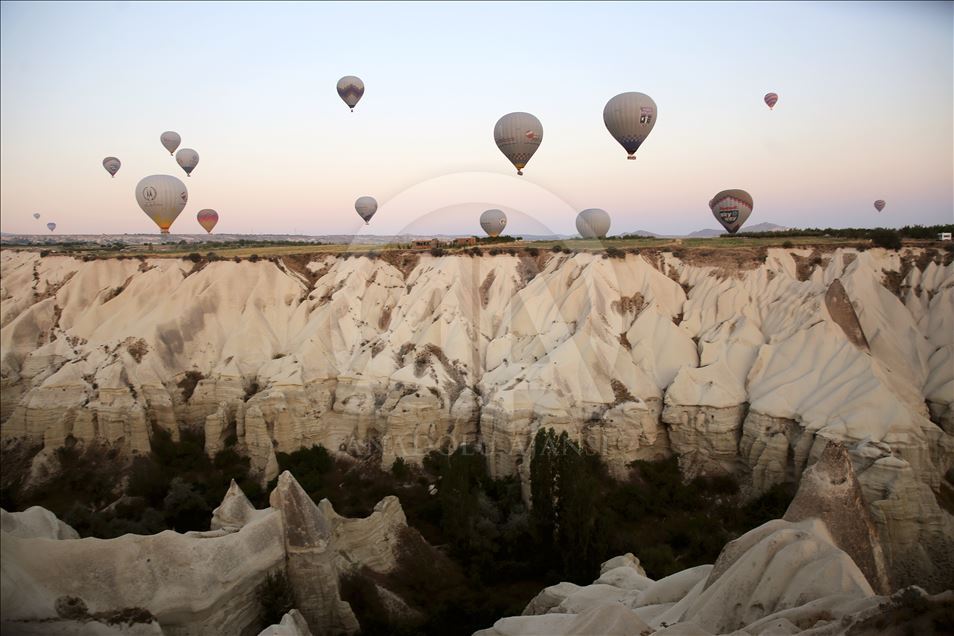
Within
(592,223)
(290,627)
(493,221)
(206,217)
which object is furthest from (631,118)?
(206,217)

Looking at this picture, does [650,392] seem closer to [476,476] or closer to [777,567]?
[476,476]

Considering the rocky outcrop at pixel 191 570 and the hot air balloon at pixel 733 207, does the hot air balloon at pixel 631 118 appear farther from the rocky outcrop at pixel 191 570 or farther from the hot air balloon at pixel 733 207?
the rocky outcrop at pixel 191 570

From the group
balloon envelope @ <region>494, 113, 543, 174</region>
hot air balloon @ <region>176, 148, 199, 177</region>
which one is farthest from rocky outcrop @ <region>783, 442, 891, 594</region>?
hot air balloon @ <region>176, 148, 199, 177</region>

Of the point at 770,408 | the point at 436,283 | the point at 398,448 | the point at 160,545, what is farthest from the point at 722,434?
the point at 160,545

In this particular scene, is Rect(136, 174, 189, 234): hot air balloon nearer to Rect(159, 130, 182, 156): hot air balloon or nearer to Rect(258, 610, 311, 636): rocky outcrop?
Rect(159, 130, 182, 156): hot air balloon

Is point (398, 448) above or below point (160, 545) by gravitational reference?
below

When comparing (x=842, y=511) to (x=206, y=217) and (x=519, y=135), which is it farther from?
(x=206, y=217)
